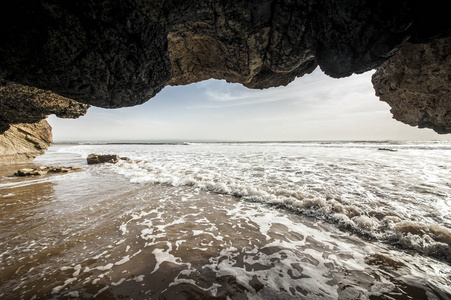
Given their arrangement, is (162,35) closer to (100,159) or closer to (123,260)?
(123,260)

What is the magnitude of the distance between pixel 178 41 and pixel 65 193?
718cm

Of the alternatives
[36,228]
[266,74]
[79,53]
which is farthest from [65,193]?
[266,74]

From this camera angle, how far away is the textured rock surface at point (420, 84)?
5352 mm

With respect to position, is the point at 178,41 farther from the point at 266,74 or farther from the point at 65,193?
the point at 65,193

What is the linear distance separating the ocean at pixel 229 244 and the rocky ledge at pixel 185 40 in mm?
3263

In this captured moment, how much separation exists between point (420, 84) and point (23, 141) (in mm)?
24597

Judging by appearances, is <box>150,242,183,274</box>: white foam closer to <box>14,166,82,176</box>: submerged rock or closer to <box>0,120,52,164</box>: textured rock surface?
<box>14,166,82,176</box>: submerged rock

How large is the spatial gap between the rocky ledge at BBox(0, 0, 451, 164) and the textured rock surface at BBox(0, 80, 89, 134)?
62mm

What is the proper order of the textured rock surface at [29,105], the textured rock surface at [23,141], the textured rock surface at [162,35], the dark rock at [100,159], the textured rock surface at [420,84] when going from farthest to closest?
1. the dark rock at [100,159]
2. the textured rock surface at [23,141]
3. the textured rock surface at [29,105]
4. the textured rock surface at [420,84]
5. the textured rock surface at [162,35]

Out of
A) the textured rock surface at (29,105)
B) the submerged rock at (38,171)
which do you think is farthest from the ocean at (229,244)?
the submerged rock at (38,171)

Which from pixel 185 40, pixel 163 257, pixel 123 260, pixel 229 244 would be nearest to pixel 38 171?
pixel 123 260

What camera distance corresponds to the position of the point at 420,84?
6340 mm

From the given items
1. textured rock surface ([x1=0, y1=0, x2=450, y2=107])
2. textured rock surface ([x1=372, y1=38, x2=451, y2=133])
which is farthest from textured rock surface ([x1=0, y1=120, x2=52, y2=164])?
textured rock surface ([x1=372, y1=38, x2=451, y2=133])

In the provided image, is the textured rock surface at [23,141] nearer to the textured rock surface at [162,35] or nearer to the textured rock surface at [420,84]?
the textured rock surface at [162,35]
